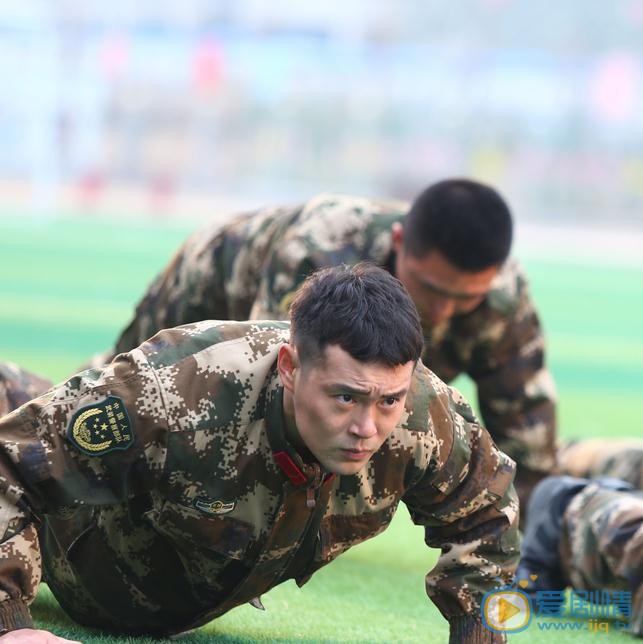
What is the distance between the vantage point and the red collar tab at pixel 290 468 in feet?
8.16

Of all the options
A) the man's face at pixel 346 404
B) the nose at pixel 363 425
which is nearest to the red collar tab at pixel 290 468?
the man's face at pixel 346 404

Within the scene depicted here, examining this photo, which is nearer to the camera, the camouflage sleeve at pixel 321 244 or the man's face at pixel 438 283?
the man's face at pixel 438 283

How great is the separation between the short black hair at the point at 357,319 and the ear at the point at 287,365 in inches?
0.9

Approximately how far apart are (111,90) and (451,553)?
23.5 meters

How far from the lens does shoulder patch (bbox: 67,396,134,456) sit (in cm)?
232

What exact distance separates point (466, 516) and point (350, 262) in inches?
59.6

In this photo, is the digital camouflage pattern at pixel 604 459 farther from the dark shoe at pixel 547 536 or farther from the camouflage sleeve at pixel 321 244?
the camouflage sleeve at pixel 321 244

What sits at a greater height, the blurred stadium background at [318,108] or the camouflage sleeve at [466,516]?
the camouflage sleeve at [466,516]

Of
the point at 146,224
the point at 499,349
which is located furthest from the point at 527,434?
the point at 146,224

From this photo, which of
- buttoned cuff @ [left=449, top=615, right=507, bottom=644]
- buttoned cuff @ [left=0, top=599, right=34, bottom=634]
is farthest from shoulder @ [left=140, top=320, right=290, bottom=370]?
buttoned cuff @ [left=449, top=615, right=507, bottom=644]

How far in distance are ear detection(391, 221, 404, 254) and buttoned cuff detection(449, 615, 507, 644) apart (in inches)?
63.3

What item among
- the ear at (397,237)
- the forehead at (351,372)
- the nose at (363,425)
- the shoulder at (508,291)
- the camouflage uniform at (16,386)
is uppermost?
the forehead at (351,372)

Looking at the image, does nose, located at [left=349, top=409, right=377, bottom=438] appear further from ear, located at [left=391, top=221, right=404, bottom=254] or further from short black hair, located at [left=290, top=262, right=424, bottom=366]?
ear, located at [left=391, top=221, right=404, bottom=254]

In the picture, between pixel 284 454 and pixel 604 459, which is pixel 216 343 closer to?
pixel 284 454
